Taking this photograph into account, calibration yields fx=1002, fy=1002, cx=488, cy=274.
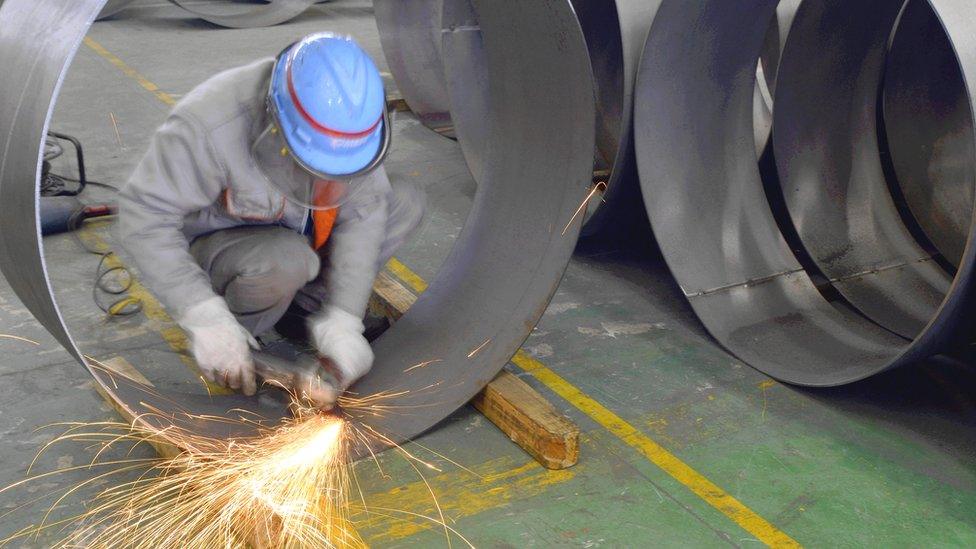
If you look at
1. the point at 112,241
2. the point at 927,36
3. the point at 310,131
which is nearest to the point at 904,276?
the point at 927,36

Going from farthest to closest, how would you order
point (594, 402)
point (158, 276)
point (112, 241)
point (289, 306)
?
1. point (112, 241)
2. point (289, 306)
3. point (594, 402)
4. point (158, 276)

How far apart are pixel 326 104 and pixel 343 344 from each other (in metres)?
0.80

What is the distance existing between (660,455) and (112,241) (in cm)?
292

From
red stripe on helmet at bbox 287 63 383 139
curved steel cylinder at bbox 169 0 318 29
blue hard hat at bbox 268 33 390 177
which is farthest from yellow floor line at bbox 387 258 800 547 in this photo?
curved steel cylinder at bbox 169 0 318 29

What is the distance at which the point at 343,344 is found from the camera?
3041mm

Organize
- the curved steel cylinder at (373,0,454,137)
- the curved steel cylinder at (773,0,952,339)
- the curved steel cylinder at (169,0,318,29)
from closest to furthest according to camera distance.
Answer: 1. the curved steel cylinder at (773,0,952,339)
2. the curved steel cylinder at (373,0,454,137)
3. the curved steel cylinder at (169,0,318,29)

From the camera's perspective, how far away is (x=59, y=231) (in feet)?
15.9

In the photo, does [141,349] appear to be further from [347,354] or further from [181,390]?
[347,354]

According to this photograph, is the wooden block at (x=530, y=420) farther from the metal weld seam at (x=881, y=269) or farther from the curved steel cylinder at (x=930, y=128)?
the curved steel cylinder at (x=930, y=128)

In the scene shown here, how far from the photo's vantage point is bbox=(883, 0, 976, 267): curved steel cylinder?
4105 mm

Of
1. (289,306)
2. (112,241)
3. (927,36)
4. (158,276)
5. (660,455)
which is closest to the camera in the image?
(158,276)

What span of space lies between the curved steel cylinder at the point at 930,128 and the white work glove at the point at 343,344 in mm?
2542

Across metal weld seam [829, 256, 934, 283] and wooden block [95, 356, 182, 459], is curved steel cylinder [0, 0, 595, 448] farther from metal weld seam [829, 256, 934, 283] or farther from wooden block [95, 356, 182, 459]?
metal weld seam [829, 256, 934, 283]

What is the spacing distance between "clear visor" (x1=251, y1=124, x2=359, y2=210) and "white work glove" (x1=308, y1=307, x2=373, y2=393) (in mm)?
426
